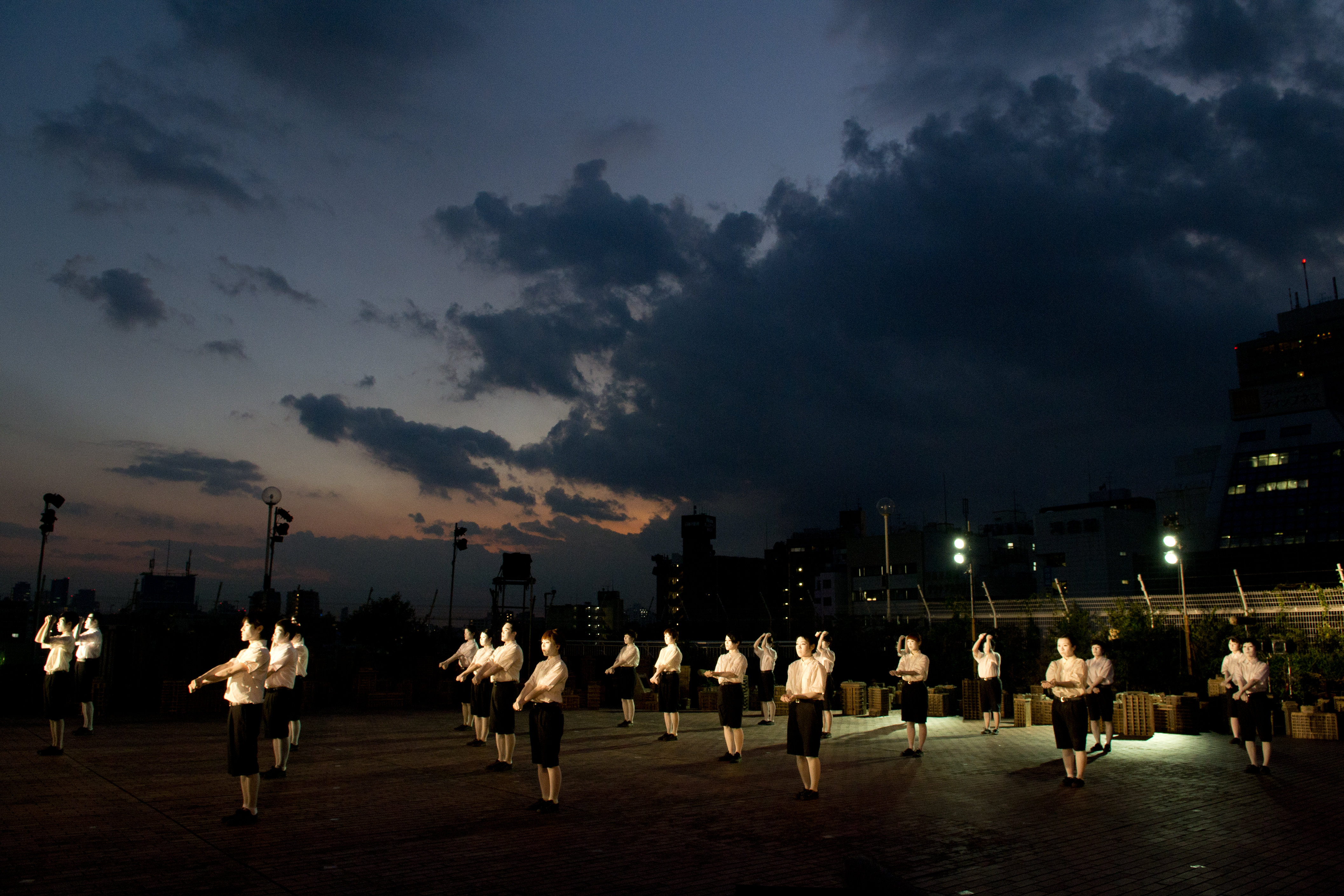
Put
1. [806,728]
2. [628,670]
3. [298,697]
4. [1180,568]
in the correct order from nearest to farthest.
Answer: [806,728] → [298,697] → [628,670] → [1180,568]

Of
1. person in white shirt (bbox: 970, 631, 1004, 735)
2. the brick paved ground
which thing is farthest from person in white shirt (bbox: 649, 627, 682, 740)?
person in white shirt (bbox: 970, 631, 1004, 735)

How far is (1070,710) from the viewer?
10484 millimetres

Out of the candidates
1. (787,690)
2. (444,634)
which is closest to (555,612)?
(444,634)

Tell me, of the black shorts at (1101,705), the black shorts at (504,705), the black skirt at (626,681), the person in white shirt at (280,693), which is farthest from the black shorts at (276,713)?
the black shorts at (1101,705)

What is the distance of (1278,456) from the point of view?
92.4 meters

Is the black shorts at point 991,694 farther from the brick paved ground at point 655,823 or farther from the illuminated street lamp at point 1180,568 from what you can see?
the illuminated street lamp at point 1180,568

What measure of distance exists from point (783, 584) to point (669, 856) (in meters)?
124

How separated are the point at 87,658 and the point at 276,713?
5645 millimetres

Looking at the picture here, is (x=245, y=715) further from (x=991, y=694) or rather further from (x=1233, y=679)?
(x=991, y=694)

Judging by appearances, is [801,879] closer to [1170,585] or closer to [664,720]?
[664,720]

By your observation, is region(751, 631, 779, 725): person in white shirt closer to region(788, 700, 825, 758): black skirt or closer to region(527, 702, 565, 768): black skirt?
region(788, 700, 825, 758): black skirt

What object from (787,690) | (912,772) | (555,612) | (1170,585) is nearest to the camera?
(787,690)

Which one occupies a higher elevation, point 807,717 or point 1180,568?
point 1180,568

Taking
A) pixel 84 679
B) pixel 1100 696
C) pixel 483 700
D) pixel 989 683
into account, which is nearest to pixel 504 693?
pixel 483 700
